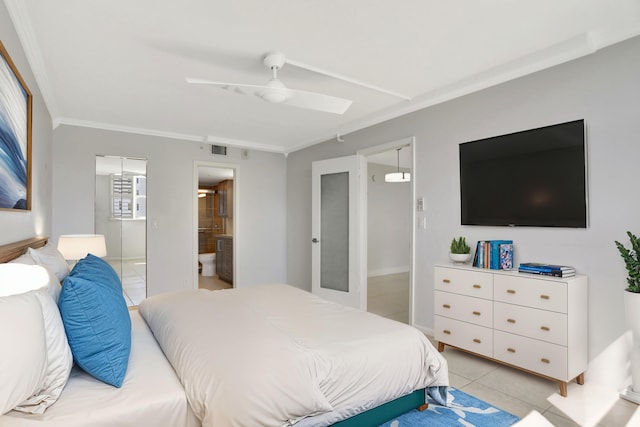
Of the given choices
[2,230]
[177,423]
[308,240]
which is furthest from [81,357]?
[308,240]

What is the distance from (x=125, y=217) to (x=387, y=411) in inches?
165

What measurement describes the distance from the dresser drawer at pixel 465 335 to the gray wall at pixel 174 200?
11.1 feet

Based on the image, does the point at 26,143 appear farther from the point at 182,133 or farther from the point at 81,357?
the point at 182,133

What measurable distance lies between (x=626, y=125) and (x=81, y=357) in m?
3.43

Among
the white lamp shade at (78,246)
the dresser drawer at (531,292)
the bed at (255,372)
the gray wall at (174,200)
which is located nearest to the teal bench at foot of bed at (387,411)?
the bed at (255,372)

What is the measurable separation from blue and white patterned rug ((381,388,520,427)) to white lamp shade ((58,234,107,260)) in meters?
2.98

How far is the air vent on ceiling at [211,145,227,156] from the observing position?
207 inches

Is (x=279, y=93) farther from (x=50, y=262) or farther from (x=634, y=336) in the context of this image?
(x=634, y=336)

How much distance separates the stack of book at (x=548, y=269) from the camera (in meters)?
2.42

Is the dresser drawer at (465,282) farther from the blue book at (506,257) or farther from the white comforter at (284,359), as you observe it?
the white comforter at (284,359)

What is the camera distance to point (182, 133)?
491 centimetres

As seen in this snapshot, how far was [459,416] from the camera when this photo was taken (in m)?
2.09

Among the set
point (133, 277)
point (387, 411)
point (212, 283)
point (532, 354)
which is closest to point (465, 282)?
point (532, 354)

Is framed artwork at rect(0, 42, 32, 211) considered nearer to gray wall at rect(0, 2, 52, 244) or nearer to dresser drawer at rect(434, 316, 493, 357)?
gray wall at rect(0, 2, 52, 244)
